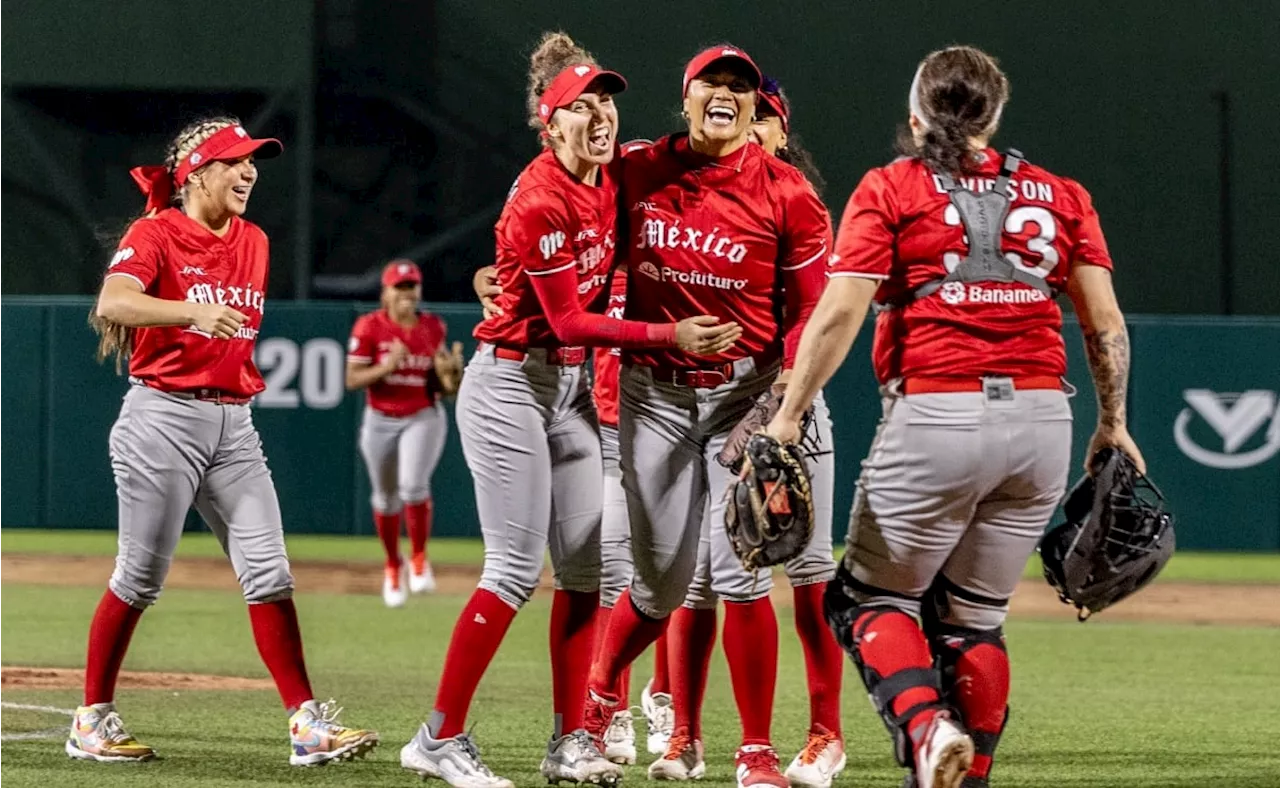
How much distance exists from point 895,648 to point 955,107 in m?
1.31

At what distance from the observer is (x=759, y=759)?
214 inches

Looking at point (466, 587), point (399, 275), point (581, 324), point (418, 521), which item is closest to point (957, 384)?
point (581, 324)

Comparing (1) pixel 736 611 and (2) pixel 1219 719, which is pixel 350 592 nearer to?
(2) pixel 1219 719

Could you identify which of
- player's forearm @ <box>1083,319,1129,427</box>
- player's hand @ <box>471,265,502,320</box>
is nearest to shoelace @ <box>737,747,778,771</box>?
player's forearm @ <box>1083,319,1129,427</box>

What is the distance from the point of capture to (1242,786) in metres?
5.98

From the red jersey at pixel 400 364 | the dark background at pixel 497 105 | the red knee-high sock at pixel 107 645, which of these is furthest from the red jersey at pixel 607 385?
the dark background at pixel 497 105

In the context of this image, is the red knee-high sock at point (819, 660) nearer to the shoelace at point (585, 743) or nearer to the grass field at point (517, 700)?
the grass field at point (517, 700)

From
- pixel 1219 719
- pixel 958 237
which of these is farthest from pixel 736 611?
pixel 1219 719

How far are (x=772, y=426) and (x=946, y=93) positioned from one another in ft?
2.96

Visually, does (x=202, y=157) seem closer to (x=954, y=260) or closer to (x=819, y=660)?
(x=819, y=660)

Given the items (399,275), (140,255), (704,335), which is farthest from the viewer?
(399,275)

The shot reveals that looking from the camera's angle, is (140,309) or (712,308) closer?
(712,308)

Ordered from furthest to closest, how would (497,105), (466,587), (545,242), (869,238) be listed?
(497,105)
(466,587)
(545,242)
(869,238)

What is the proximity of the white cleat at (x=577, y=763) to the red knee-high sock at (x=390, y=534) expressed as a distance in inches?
250
